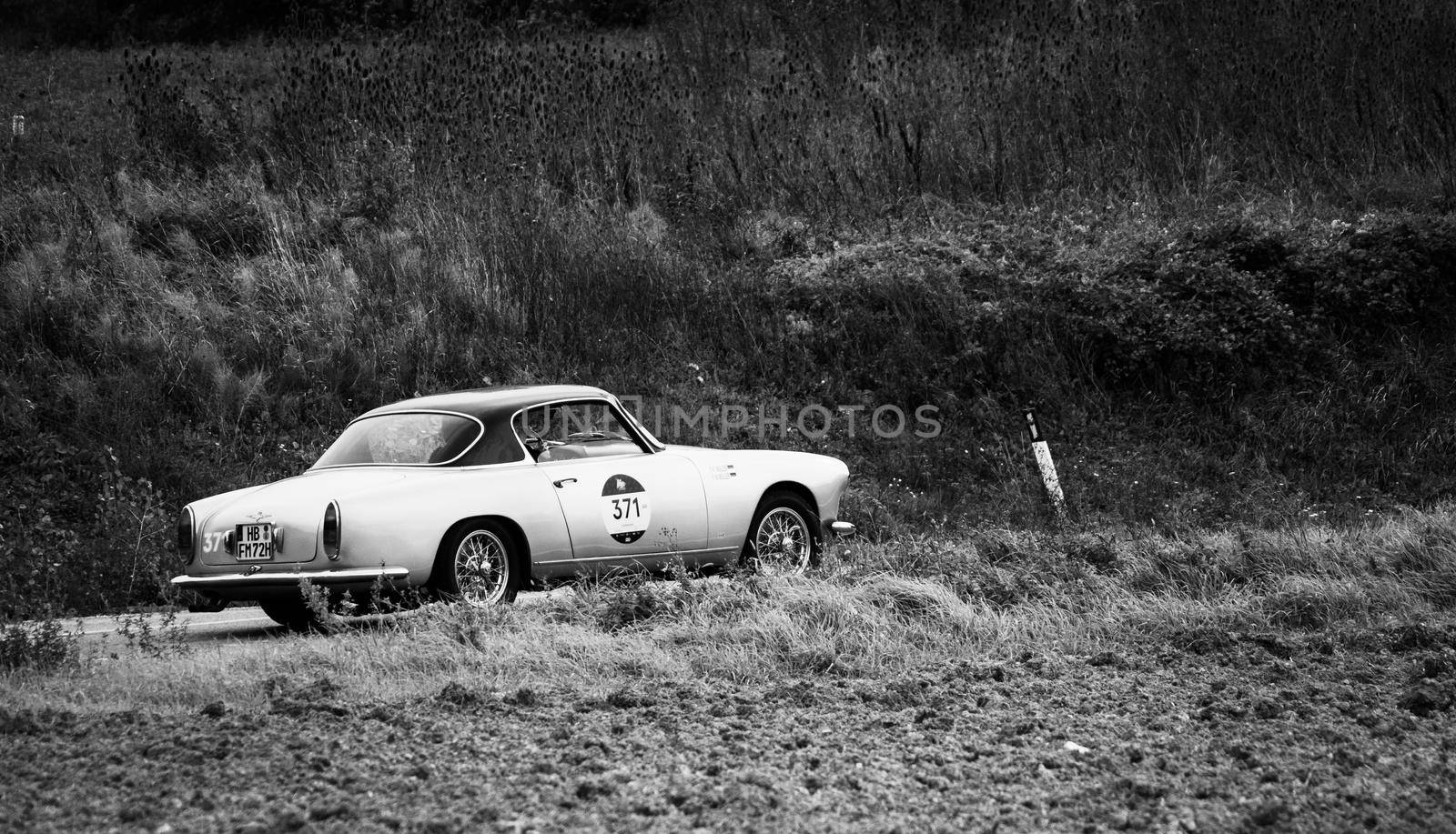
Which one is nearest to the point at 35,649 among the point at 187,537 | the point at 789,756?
the point at 187,537

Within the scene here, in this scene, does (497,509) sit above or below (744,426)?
below

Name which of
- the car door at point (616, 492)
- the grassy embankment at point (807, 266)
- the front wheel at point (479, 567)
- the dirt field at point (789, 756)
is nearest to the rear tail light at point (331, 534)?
the front wheel at point (479, 567)

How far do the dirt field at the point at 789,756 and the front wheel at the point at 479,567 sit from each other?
198cm

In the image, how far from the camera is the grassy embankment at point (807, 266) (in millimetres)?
12234

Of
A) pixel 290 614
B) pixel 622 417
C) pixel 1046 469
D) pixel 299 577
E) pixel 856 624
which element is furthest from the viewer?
pixel 1046 469

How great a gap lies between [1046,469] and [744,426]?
300cm

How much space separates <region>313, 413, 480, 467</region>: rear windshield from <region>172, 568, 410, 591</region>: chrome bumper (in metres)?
0.92

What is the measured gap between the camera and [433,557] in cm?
760

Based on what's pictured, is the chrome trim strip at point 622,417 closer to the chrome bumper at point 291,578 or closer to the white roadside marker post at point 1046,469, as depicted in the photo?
the chrome bumper at point 291,578

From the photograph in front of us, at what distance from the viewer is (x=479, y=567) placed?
789cm

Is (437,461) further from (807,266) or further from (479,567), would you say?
(807,266)

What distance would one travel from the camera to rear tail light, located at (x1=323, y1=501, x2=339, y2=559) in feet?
23.9

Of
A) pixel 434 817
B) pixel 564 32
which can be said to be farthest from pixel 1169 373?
pixel 564 32

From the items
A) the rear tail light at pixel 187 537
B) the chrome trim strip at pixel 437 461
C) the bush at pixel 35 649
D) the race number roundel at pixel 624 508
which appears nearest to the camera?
the bush at pixel 35 649
